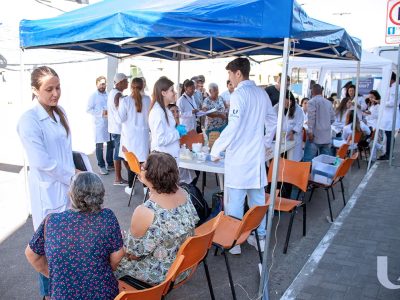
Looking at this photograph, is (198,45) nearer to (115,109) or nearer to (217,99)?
(115,109)

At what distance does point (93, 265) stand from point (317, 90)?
17.6 feet

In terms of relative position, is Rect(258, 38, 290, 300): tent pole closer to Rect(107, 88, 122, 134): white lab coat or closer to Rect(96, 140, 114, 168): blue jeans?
Rect(107, 88, 122, 134): white lab coat

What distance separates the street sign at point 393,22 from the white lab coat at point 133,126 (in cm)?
465

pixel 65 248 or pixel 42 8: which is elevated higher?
pixel 42 8

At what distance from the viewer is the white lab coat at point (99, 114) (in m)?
6.84

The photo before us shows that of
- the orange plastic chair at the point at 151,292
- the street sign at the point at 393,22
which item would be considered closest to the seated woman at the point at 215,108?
the street sign at the point at 393,22

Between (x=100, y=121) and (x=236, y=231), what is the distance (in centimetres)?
467

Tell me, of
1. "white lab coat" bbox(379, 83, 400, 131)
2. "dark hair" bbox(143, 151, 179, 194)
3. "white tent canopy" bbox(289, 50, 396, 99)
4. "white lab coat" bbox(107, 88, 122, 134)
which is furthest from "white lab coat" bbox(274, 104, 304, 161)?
"white lab coat" bbox(379, 83, 400, 131)

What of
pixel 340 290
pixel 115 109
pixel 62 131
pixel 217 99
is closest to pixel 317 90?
pixel 217 99

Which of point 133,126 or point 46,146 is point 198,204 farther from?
point 133,126

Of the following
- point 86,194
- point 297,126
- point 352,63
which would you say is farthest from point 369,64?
point 86,194

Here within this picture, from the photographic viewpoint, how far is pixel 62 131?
2.48 m

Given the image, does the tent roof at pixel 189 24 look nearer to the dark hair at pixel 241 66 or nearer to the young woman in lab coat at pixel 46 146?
the dark hair at pixel 241 66

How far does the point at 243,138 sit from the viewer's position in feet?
10.9
